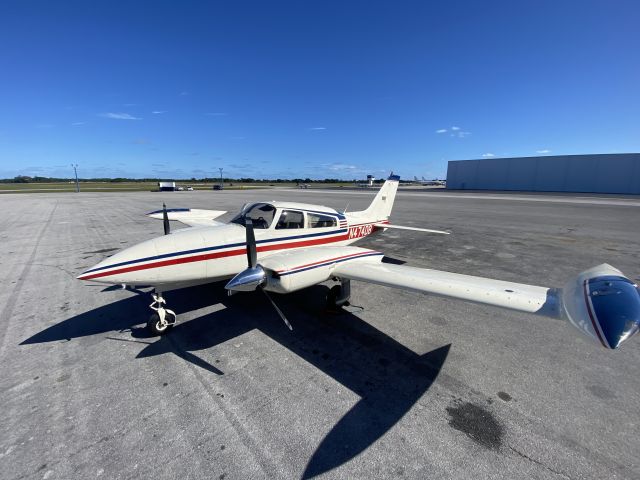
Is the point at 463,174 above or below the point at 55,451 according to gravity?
above

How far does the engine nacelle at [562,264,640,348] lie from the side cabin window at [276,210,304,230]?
5312mm

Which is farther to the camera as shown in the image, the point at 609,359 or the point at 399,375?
the point at 609,359

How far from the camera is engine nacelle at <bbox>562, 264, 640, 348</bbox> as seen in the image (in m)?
2.71

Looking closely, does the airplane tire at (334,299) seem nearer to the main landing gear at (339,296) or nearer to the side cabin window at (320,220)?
the main landing gear at (339,296)

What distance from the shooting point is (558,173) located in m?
66.7

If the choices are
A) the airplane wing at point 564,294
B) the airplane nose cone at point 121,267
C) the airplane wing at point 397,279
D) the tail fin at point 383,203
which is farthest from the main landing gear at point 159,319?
the tail fin at point 383,203

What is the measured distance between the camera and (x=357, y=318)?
634cm

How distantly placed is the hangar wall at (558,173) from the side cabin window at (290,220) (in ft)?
273

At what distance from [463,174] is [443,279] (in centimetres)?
9004

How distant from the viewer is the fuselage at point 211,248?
5109mm

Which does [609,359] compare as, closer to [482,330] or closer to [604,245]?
[482,330]

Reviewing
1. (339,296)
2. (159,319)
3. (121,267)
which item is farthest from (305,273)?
(121,267)

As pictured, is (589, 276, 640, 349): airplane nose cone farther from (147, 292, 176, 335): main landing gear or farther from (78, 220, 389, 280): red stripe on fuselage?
(147, 292, 176, 335): main landing gear

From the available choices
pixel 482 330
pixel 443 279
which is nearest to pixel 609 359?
pixel 482 330
